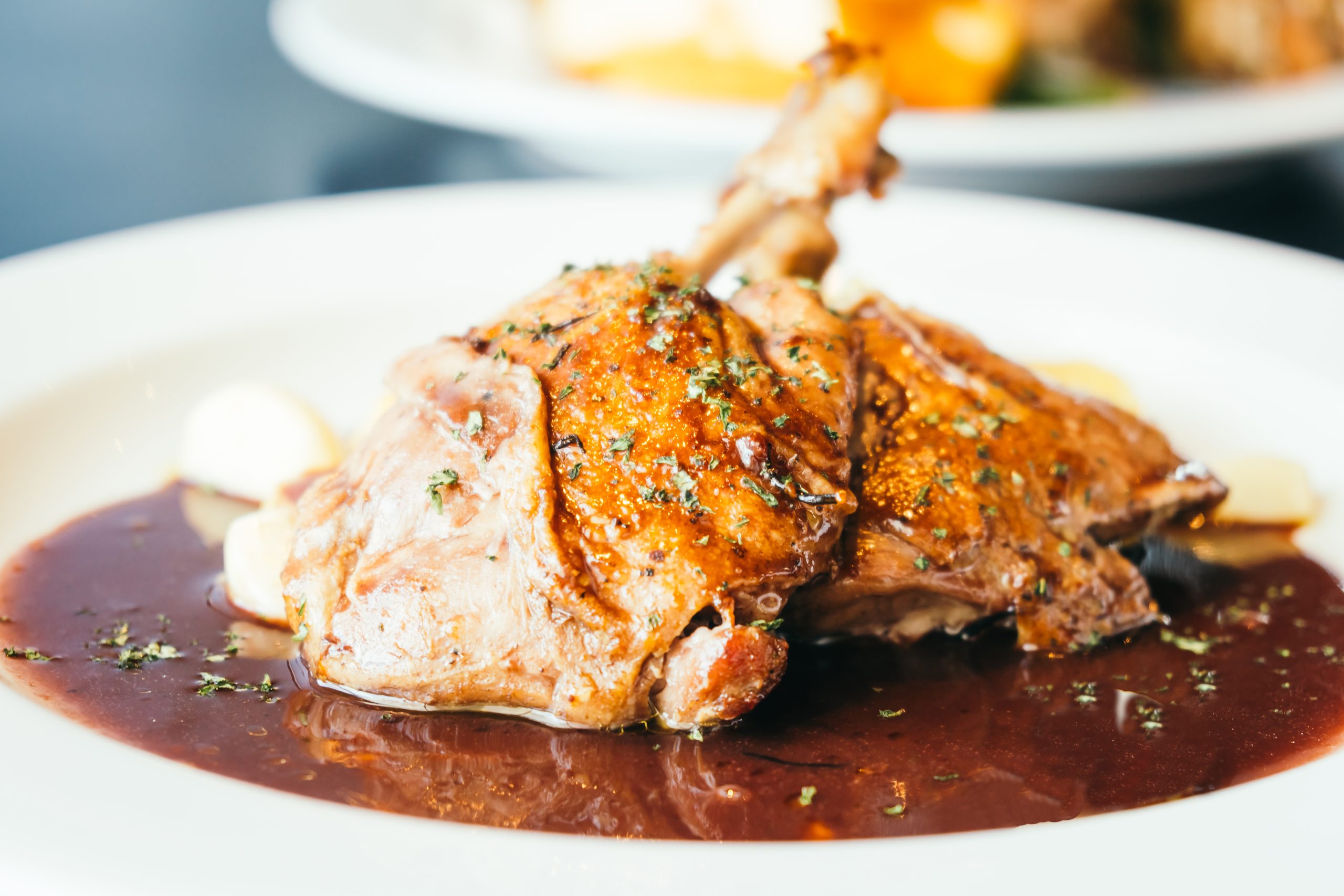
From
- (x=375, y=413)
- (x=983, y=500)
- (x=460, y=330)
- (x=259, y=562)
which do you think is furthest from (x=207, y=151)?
(x=983, y=500)

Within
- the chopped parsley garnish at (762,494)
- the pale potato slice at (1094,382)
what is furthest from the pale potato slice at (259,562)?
the pale potato slice at (1094,382)

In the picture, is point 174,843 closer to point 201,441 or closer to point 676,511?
point 676,511

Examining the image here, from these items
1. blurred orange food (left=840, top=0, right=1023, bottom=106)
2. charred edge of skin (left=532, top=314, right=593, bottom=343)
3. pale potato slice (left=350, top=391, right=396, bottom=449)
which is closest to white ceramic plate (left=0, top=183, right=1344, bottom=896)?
pale potato slice (left=350, top=391, right=396, bottom=449)

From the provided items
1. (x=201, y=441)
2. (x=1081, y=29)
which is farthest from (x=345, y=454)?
(x=1081, y=29)

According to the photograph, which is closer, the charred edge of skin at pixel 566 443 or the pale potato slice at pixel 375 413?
the charred edge of skin at pixel 566 443

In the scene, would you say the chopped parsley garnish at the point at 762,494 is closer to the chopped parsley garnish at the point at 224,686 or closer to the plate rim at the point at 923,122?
the chopped parsley garnish at the point at 224,686

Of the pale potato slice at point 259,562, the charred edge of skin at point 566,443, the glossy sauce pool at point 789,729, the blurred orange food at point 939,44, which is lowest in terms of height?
the glossy sauce pool at point 789,729

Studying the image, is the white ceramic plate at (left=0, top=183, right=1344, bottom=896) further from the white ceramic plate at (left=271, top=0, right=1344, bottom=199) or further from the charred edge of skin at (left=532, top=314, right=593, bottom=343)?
the charred edge of skin at (left=532, top=314, right=593, bottom=343)
